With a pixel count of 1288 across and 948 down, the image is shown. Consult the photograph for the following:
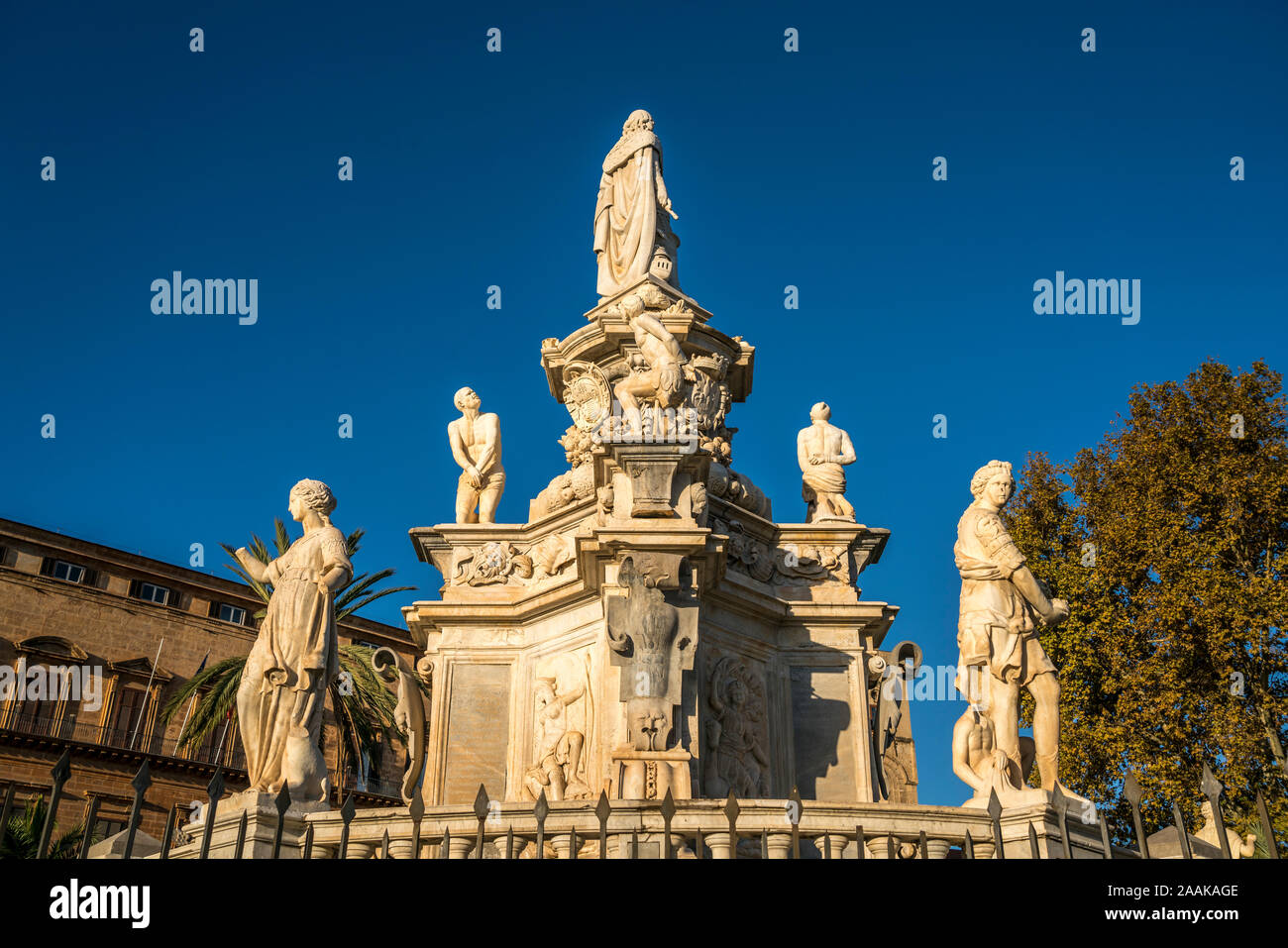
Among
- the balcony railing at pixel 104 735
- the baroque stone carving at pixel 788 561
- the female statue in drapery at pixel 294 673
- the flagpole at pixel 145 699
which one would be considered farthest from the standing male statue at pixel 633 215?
the flagpole at pixel 145 699

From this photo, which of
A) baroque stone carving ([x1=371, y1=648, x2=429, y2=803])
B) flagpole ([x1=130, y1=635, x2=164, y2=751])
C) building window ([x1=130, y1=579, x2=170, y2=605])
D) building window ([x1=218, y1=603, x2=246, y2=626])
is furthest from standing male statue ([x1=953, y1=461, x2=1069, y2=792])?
building window ([x1=218, y1=603, x2=246, y2=626])

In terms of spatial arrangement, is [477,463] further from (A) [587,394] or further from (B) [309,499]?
(B) [309,499]

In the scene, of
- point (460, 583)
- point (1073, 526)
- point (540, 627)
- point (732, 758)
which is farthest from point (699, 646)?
point (1073, 526)

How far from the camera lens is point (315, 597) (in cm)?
888

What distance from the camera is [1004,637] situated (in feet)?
30.4

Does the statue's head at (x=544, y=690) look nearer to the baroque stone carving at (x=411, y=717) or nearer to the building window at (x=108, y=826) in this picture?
the baroque stone carving at (x=411, y=717)

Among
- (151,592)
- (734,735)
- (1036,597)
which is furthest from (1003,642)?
(151,592)

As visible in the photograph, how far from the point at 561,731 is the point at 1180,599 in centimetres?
1361

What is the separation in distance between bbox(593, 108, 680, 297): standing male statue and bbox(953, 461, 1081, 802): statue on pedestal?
6820mm

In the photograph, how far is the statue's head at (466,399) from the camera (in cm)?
1449

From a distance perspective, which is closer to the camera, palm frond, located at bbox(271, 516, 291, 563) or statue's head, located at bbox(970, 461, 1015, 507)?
statue's head, located at bbox(970, 461, 1015, 507)

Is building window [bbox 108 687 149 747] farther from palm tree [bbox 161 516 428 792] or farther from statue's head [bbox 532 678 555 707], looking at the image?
statue's head [bbox 532 678 555 707]

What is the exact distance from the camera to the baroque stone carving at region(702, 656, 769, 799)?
11078 mm
